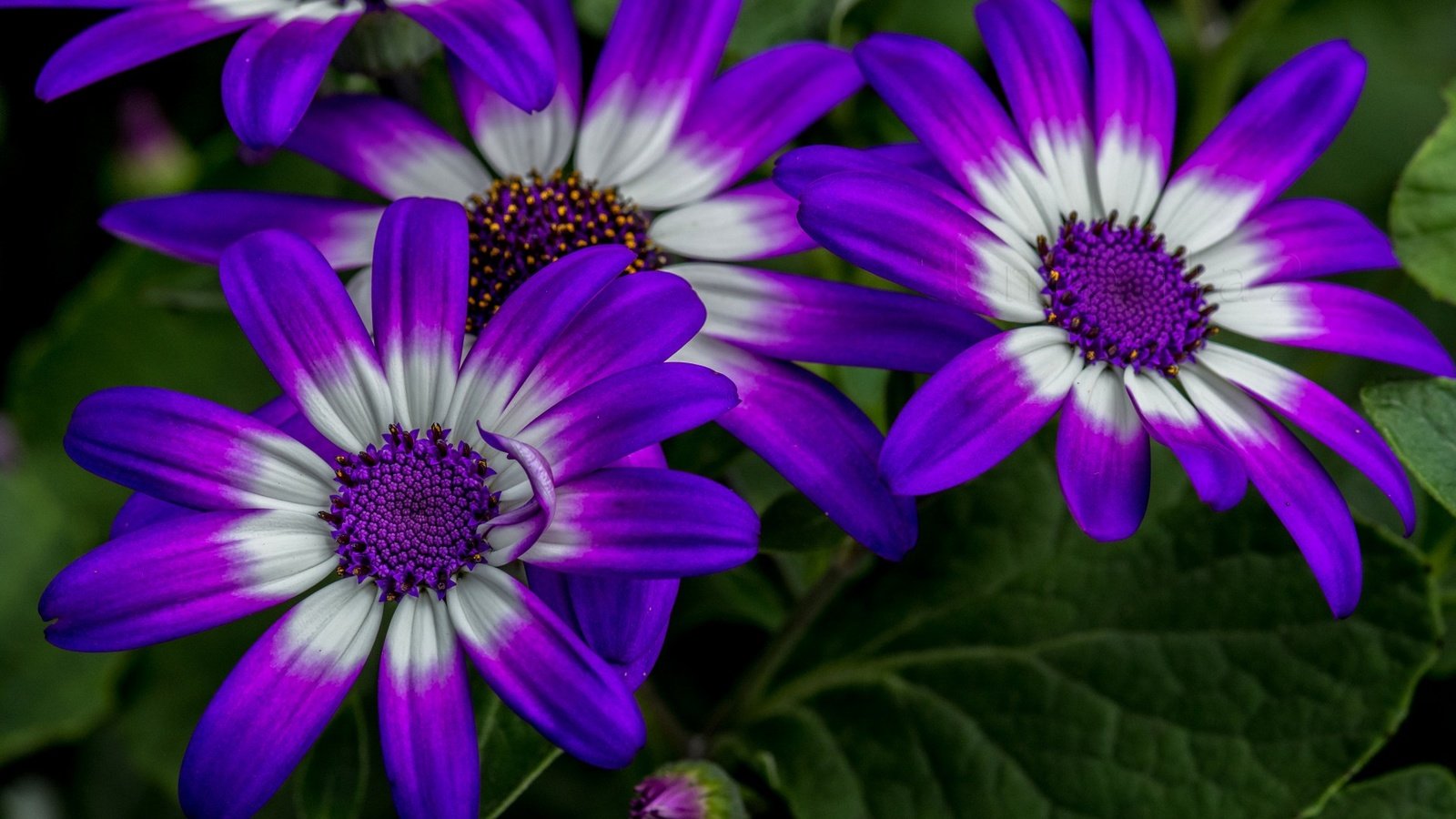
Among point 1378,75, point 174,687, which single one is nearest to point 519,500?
point 174,687

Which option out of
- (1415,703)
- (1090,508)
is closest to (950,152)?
(1090,508)

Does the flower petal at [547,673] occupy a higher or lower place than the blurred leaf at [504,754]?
higher

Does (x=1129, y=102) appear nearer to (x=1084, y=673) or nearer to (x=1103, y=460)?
(x=1103, y=460)

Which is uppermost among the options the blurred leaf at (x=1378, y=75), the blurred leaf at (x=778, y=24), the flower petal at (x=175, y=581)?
the blurred leaf at (x=1378, y=75)

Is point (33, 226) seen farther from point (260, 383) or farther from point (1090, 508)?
point (1090, 508)

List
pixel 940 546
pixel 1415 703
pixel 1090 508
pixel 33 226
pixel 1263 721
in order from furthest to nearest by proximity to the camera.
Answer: pixel 33 226
pixel 1415 703
pixel 940 546
pixel 1263 721
pixel 1090 508

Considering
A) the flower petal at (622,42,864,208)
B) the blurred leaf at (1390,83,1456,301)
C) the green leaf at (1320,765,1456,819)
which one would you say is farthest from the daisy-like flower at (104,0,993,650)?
the green leaf at (1320,765,1456,819)

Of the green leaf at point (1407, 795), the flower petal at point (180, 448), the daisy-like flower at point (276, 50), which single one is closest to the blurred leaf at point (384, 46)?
the daisy-like flower at point (276, 50)

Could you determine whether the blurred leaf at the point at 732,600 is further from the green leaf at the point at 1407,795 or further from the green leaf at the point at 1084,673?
the green leaf at the point at 1407,795
